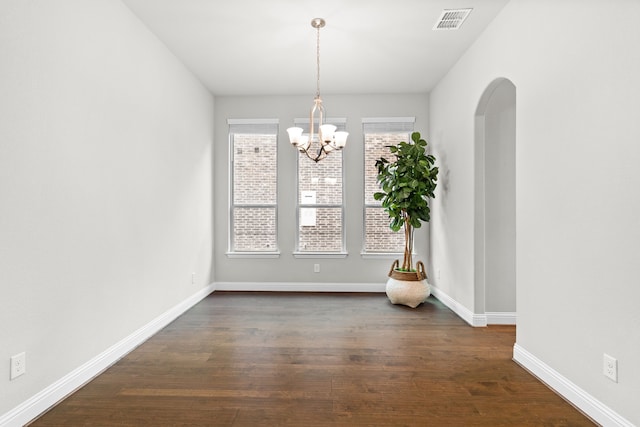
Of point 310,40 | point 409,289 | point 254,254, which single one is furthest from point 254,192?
point 409,289

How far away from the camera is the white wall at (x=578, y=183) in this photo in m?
1.75

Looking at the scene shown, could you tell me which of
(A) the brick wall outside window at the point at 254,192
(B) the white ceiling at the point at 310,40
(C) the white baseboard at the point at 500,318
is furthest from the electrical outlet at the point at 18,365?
(C) the white baseboard at the point at 500,318

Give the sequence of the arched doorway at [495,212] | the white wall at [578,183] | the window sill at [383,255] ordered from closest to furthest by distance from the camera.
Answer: the white wall at [578,183] < the arched doorway at [495,212] < the window sill at [383,255]

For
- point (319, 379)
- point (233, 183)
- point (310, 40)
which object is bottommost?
point (319, 379)

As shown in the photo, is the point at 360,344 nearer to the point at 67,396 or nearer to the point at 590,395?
the point at 590,395

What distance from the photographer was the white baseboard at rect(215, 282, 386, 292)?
5031mm

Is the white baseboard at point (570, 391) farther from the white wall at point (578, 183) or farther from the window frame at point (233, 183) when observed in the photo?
the window frame at point (233, 183)

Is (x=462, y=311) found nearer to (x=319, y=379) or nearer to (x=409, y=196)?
(x=409, y=196)

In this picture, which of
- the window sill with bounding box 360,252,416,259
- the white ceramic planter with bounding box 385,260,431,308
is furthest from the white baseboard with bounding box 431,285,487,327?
the window sill with bounding box 360,252,416,259

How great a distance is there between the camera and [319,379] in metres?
2.39

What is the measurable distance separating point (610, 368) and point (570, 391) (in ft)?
1.28

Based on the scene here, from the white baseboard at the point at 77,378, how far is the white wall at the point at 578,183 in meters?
3.15

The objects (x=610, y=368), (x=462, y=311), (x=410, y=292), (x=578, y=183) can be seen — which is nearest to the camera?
(x=610, y=368)

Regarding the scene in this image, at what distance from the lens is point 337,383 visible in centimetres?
234
